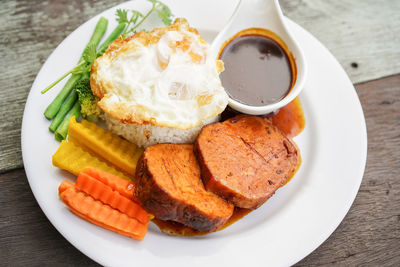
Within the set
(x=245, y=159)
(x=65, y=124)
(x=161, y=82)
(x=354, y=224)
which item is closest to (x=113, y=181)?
(x=65, y=124)

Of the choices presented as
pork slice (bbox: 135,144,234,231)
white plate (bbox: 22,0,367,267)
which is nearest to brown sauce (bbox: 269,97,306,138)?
white plate (bbox: 22,0,367,267)

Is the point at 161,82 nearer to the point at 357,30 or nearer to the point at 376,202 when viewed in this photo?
the point at 376,202

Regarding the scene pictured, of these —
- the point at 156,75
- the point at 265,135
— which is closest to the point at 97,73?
the point at 156,75

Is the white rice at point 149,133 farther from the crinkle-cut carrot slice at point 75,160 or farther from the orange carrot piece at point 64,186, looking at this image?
the orange carrot piece at point 64,186

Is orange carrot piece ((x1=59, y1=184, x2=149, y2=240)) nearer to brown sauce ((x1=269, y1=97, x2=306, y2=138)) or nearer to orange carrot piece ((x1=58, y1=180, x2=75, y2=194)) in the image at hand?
orange carrot piece ((x1=58, y1=180, x2=75, y2=194))

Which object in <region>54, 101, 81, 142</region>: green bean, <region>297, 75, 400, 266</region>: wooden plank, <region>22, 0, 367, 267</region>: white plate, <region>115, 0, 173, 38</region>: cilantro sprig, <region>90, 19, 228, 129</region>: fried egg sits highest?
<region>115, 0, 173, 38</region>: cilantro sprig
